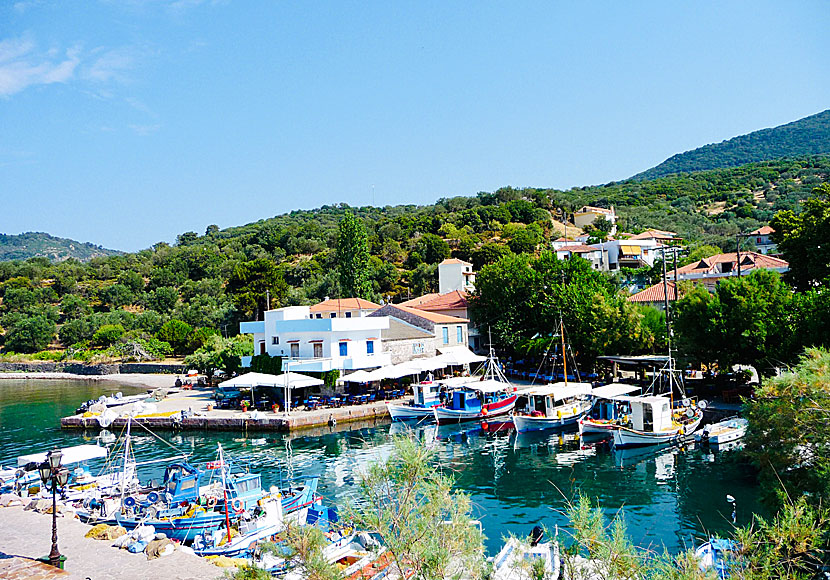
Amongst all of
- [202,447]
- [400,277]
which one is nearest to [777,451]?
[202,447]

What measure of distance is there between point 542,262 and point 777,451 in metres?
34.5

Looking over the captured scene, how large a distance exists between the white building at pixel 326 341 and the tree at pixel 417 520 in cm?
3237

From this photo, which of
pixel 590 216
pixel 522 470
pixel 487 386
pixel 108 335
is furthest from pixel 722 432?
pixel 590 216

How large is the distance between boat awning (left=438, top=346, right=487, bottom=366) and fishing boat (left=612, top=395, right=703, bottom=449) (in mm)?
14917

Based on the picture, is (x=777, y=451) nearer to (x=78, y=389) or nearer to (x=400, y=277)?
(x=78, y=389)

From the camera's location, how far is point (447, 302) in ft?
189

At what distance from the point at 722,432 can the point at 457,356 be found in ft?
68.8

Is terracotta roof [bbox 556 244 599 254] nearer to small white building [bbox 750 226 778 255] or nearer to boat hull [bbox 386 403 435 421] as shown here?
small white building [bbox 750 226 778 255]

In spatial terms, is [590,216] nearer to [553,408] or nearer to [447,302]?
[447,302]

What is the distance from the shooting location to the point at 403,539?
27.6ft

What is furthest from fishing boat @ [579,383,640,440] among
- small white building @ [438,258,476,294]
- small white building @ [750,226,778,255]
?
small white building @ [750,226,778,255]

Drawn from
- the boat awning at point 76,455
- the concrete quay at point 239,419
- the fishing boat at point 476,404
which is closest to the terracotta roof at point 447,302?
the concrete quay at point 239,419

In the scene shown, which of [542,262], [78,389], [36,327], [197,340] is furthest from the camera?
[36,327]

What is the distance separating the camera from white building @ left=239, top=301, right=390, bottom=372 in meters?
41.8
